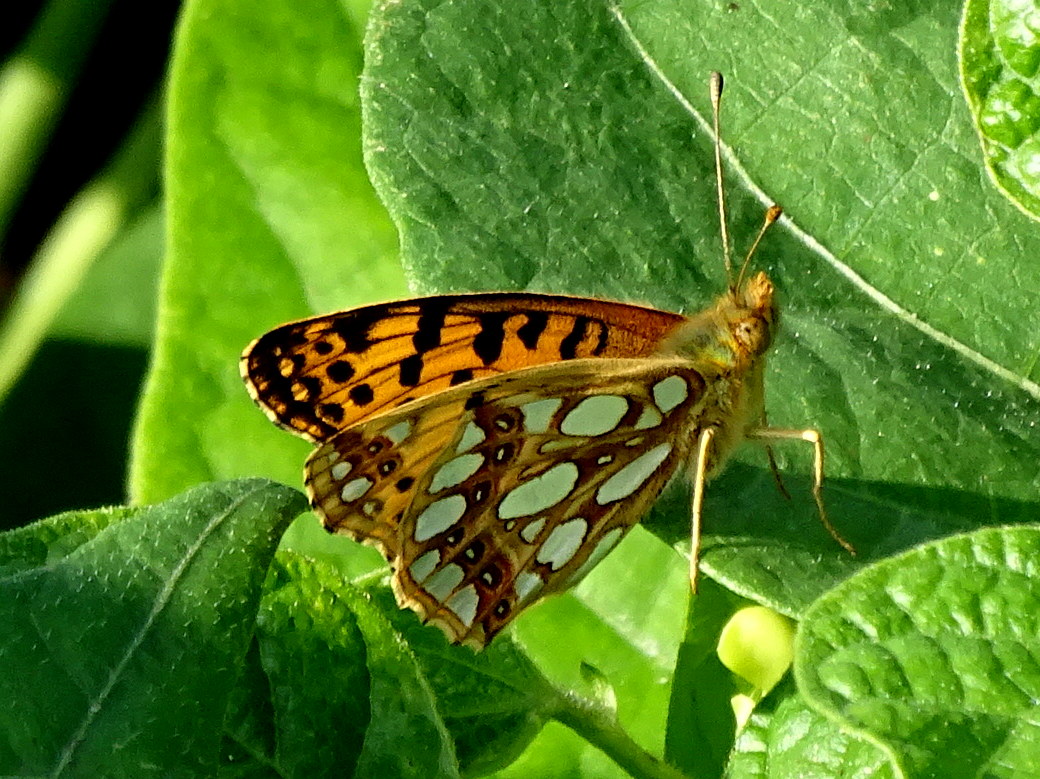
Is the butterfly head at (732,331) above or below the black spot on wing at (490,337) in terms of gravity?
above

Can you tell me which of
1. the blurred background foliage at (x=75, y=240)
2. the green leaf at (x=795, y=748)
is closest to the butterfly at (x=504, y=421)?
the green leaf at (x=795, y=748)

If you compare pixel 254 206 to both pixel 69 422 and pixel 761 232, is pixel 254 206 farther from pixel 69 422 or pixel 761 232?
pixel 761 232

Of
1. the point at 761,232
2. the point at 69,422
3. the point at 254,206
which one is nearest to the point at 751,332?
the point at 761,232

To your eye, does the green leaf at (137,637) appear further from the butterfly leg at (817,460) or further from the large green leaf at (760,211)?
the butterfly leg at (817,460)

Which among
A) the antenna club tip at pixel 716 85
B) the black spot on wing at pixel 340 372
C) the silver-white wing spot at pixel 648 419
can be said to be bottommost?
the black spot on wing at pixel 340 372

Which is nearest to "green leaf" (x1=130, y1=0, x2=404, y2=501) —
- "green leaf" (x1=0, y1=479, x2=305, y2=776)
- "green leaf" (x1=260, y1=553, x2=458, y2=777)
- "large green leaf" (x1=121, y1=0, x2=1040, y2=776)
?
"large green leaf" (x1=121, y1=0, x2=1040, y2=776)

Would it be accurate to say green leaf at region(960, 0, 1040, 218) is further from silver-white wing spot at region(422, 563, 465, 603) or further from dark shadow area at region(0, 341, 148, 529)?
dark shadow area at region(0, 341, 148, 529)

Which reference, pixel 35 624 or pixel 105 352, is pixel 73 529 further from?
pixel 105 352
